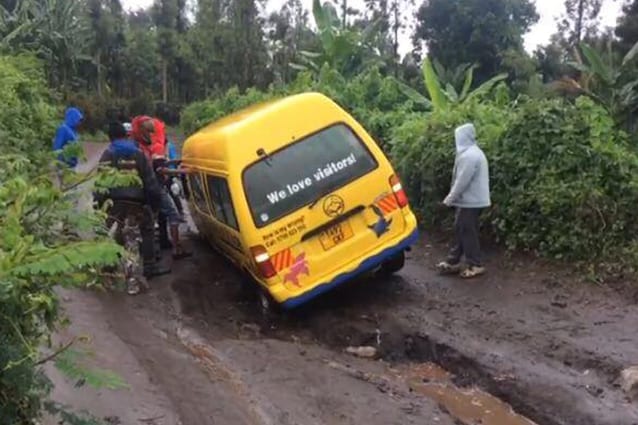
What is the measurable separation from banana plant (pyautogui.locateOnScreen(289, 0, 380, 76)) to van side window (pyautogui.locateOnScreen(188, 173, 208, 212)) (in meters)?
12.6

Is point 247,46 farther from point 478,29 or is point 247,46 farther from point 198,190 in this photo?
point 198,190

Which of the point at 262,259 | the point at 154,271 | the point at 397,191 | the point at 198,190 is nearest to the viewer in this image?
the point at 262,259

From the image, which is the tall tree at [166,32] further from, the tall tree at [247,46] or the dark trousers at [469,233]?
the dark trousers at [469,233]

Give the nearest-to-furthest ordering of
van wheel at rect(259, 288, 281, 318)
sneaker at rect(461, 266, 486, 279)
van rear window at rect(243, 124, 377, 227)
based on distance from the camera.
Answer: van rear window at rect(243, 124, 377, 227) < van wheel at rect(259, 288, 281, 318) < sneaker at rect(461, 266, 486, 279)

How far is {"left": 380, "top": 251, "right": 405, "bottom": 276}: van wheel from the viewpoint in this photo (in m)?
8.73

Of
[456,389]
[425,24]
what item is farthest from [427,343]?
[425,24]

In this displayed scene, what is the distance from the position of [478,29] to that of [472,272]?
30.2 meters

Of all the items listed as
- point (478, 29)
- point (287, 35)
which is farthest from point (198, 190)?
point (287, 35)

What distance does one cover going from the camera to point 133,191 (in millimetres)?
8805

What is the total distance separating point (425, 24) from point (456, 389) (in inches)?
1422

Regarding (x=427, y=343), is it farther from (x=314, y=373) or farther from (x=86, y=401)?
(x=86, y=401)

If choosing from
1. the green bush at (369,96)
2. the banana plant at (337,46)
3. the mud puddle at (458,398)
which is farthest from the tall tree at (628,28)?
A: the mud puddle at (458,398)

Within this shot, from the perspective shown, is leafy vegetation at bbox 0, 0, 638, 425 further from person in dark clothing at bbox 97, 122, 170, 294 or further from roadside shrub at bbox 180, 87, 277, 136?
person in dark clothing at bbox 97, 122, 170, 294

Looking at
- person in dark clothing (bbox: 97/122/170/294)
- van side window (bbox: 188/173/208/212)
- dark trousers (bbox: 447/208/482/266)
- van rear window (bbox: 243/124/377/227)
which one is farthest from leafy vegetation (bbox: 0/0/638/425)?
van rear window (bbox: 243/124/377/227)
